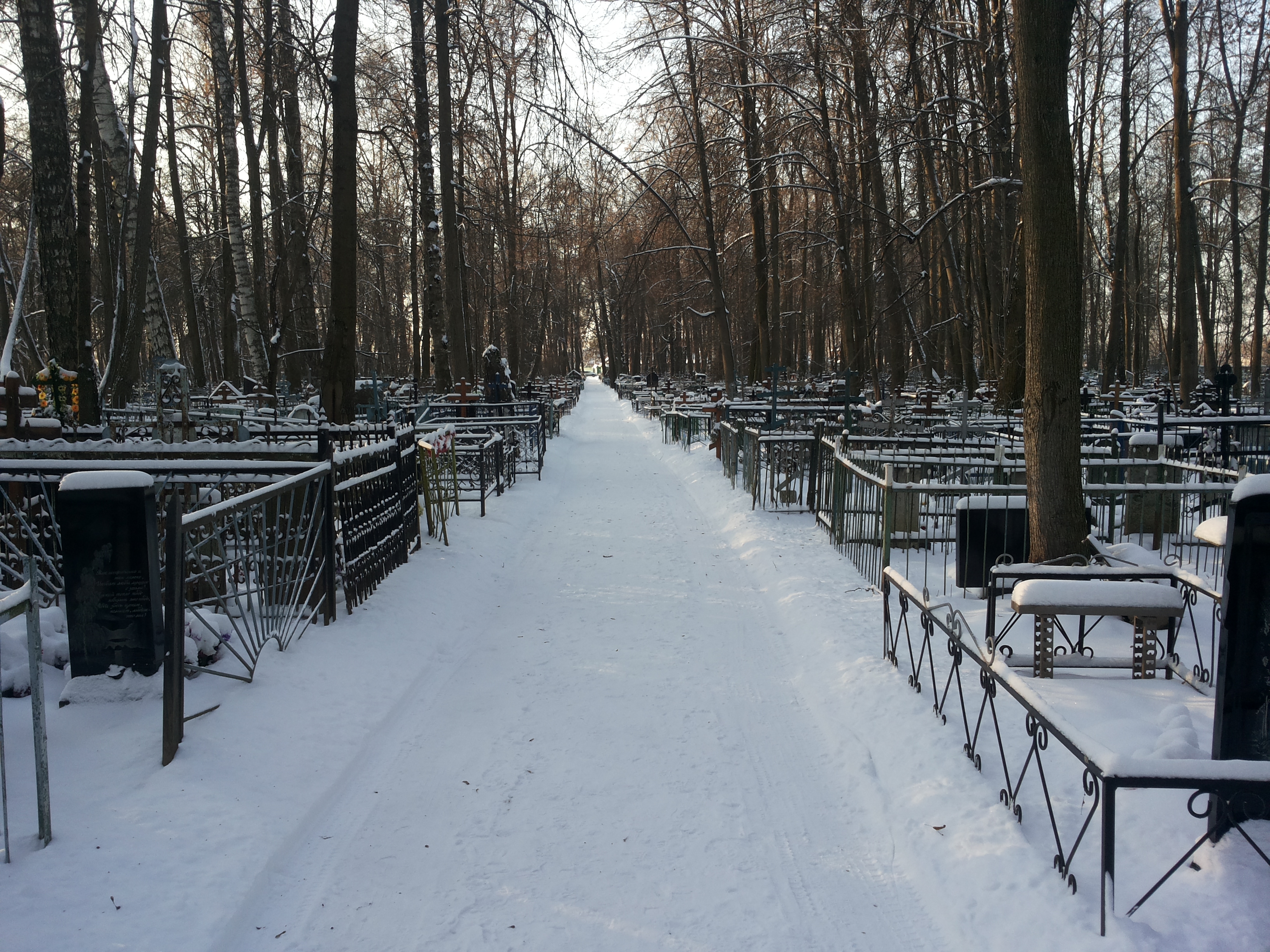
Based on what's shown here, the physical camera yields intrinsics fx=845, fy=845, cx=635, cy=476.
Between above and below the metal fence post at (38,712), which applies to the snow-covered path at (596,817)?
below

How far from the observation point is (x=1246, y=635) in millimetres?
3207

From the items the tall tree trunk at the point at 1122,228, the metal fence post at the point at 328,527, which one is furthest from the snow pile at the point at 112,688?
the tall tree trunk at the point at 1122,228

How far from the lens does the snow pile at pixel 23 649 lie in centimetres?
443

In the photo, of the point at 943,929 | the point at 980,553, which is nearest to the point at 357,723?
the point at 943,929

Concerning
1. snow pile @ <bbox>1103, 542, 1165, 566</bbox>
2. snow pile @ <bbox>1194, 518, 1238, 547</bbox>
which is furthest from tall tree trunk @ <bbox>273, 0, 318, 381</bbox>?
snow pile @ <bbox>1194, 518, 1238, 547</bbox>

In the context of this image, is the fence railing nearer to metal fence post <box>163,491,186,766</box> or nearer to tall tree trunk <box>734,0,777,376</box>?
metal fence post <box>163,491,186,766</box>

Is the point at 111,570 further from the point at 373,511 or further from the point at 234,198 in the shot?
the point at 234,198

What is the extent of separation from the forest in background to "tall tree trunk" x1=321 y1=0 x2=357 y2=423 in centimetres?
4

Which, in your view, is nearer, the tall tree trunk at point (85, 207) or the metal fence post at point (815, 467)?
the tall tree trunk at point (85, 207)

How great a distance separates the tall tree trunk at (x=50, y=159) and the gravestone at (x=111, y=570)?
7712 mm

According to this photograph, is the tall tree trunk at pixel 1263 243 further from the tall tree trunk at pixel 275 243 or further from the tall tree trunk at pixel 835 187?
the tall tree trunk at pixel 275 243

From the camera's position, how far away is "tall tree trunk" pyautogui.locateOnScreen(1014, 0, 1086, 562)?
21.2ft

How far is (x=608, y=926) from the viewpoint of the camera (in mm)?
3293

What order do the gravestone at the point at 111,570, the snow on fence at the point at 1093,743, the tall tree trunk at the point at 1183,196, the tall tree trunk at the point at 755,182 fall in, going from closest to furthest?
1. the snow on fence at the point at 1093,743
2. the gravestone at the point at 111,570
3. the tall tree trunk at the point at 1183,196
4. the tall tree trunk at the point at 755,182
